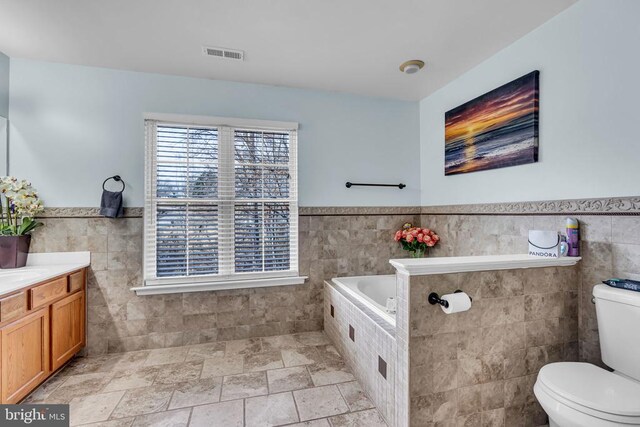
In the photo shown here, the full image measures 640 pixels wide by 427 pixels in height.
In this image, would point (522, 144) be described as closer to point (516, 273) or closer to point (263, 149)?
point (516, 273)

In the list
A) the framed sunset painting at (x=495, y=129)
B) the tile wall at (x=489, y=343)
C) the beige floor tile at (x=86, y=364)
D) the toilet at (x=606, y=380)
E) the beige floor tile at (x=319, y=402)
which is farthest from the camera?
the beige floor tile at (x=86, y=364)

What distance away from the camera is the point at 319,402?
6.37 feet

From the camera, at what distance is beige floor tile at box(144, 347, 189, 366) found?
97.1 inches

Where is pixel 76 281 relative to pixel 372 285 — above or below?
above

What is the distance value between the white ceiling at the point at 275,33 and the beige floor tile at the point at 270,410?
8.48 ft

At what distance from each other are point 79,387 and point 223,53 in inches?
109

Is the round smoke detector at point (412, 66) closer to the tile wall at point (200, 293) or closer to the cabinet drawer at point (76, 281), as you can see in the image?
the tile wall at point (200, 293)

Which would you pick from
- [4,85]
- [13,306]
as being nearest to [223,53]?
[4,85]

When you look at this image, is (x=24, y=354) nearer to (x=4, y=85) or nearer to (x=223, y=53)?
(x=4, y=85)

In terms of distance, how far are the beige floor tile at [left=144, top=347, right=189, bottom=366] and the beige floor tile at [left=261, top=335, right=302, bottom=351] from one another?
0.71 meters

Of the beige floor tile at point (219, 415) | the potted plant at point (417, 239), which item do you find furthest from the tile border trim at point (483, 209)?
the beige floor tile at point (219, 415)

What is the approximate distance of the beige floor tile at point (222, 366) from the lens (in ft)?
7.53

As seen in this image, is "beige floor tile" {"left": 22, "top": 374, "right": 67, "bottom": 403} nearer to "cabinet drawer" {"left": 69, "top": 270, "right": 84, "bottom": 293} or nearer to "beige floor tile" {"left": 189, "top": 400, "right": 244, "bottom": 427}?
"cabinet drawer" {"left": 69, "top": 270, "right": 84, "bottom": 293}

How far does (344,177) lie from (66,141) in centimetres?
258
